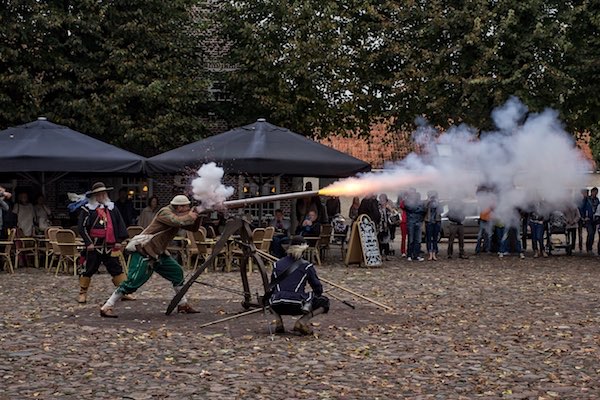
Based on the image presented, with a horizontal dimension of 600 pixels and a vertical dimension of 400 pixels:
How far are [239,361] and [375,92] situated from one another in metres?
19.9

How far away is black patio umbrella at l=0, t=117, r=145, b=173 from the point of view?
65.5ft

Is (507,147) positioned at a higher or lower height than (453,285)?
higher

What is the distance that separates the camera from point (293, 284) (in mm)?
11938

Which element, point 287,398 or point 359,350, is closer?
point 287,398

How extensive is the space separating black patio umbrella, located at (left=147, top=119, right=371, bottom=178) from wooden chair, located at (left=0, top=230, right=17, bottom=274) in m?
3.11

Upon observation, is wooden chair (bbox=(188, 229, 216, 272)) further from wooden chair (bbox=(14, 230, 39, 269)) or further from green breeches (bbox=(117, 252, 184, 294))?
green breeches (bbox=(117, 252, 184, 294))

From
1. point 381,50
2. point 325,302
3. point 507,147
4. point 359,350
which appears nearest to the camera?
point 359,350

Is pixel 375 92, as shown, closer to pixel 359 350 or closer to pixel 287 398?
pixel 359 350

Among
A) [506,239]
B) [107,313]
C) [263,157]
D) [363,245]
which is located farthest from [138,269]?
[506,239]

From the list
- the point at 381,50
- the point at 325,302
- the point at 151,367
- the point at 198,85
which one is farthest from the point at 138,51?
the point at 151,367

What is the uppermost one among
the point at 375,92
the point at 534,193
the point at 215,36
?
the point at 215,36

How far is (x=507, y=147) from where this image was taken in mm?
18516

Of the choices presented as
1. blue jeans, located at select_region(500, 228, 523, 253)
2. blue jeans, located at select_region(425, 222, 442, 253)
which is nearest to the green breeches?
blue jeans, located at select_region(425, 222, 442, 253)

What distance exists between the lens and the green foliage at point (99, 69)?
27547 mm
